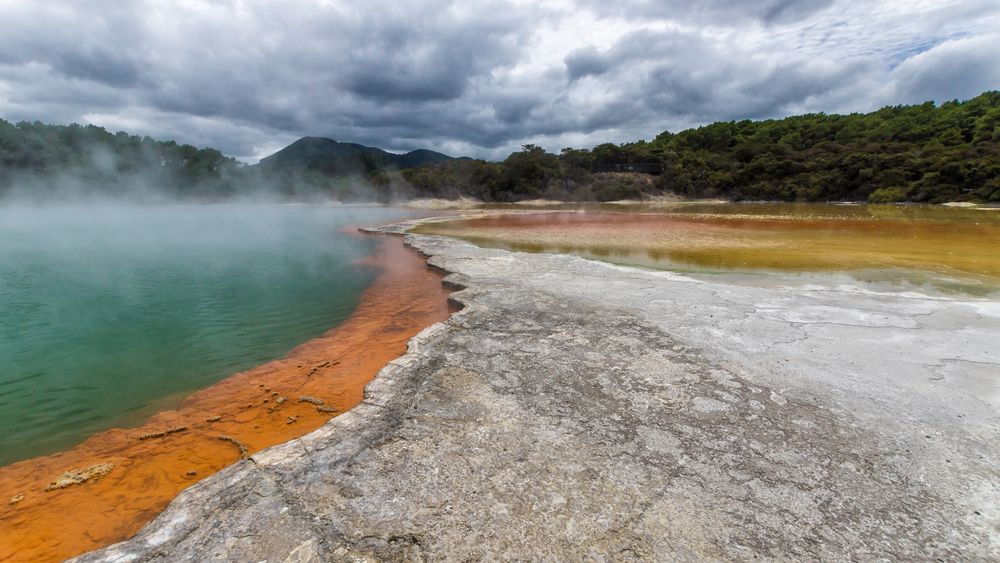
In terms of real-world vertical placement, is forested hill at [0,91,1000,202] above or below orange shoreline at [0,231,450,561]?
above

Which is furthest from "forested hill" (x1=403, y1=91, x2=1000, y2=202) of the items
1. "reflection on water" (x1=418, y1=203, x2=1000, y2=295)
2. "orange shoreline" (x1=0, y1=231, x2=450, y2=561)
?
"orange shoreline" (x1=0, y1=231, x2=450, y2=561)

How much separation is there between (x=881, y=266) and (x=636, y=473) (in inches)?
473

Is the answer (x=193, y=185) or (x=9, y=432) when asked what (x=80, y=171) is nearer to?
(x=193, y=185)

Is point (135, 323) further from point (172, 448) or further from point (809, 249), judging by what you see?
point (809, 249)

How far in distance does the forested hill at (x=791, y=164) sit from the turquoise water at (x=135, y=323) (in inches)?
1923

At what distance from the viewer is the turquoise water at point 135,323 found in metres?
5.18

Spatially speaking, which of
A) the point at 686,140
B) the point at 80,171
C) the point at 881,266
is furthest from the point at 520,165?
the point at 80,171

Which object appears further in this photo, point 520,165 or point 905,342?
point 520,165

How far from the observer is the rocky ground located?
254 cm

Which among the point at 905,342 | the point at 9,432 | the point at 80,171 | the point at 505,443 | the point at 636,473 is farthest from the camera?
the point at 80,171

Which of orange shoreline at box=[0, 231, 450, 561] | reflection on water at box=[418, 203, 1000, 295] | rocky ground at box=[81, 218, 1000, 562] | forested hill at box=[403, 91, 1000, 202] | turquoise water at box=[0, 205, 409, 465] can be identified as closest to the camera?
rocky ground at box=[81, 218, 1000, 562]

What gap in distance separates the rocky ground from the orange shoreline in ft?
2.68

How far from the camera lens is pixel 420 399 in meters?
4.24

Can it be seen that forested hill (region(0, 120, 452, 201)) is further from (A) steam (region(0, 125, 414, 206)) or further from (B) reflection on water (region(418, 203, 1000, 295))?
(B) reflection on water (region(418, 203, 1000, 295))
